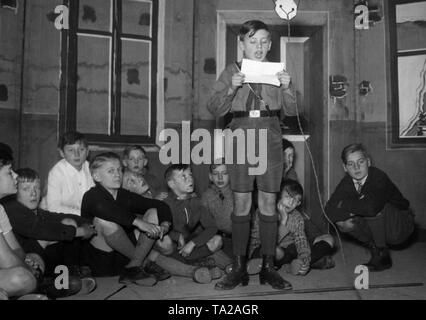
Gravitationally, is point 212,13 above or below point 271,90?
above

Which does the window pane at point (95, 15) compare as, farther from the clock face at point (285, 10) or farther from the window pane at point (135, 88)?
the clock face at point (285, 10)

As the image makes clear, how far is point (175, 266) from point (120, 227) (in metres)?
0.30

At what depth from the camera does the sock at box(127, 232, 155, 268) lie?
6.07ft

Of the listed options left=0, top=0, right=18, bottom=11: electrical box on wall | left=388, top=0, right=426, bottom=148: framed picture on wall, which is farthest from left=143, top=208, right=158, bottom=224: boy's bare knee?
left=388, top=0, right=426, bottom=148: framed picture on wall

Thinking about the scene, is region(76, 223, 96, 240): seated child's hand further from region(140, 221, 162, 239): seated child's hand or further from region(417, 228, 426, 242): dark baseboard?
region(417, 228, 426, 242): dark baseboard

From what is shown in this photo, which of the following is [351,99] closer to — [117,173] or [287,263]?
[287,263]

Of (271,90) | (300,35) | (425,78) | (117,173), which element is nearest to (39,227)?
(117,173)

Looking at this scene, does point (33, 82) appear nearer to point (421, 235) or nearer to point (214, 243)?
point (214, 243)

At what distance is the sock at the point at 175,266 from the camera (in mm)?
1883

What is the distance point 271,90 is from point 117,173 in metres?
0.78

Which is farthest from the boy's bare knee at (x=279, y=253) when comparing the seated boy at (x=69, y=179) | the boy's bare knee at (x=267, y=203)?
the seated boy at (x=69, y=179)

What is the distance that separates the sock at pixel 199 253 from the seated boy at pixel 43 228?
1.48 ft

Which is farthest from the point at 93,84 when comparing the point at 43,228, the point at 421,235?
the point at 421,235
